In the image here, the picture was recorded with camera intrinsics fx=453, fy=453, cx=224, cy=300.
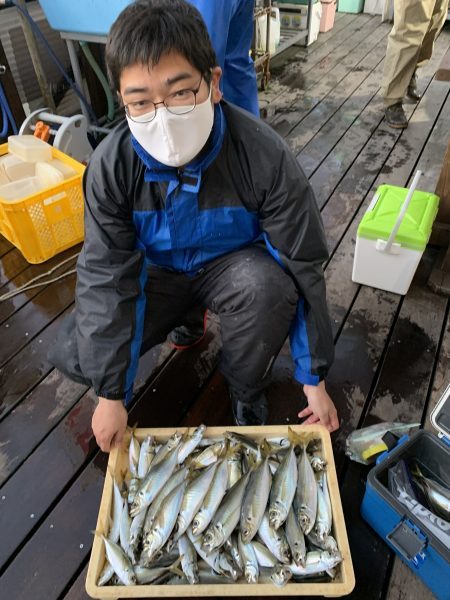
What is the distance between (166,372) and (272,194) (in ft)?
3.13

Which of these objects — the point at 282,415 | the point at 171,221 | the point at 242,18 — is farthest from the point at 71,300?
the point at 242,18

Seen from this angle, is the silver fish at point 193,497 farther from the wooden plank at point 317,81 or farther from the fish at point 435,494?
the wooden plank at point 317,81

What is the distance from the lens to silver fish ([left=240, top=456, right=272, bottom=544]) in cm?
126

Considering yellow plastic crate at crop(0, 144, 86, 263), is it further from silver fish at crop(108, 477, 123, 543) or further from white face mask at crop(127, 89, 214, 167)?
silver fish at crop(108, 477, 123, 543)

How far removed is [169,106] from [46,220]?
4.68 feet

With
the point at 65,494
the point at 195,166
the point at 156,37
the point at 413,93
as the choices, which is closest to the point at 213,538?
the point at 65,494

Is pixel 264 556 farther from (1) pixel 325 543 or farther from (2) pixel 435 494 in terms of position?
(2) pixel 435 494

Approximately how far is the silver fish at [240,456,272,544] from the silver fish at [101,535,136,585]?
1.03ft

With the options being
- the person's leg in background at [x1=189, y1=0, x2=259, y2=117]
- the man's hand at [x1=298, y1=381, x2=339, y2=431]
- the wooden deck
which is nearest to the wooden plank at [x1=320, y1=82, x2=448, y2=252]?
the wooden deck

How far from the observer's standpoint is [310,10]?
5371mm

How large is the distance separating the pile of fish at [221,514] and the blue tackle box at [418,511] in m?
0.17

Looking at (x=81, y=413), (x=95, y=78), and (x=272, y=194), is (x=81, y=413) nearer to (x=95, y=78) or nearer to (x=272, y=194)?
(x=272, y=194)

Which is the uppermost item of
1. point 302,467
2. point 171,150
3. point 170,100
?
point 170,100

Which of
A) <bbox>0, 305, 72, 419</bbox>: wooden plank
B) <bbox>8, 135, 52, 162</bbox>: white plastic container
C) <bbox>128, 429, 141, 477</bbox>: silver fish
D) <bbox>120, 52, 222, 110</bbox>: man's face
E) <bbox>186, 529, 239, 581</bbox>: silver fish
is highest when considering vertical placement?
<bbox>120, 52, 222, 110</bbox>: man's face
